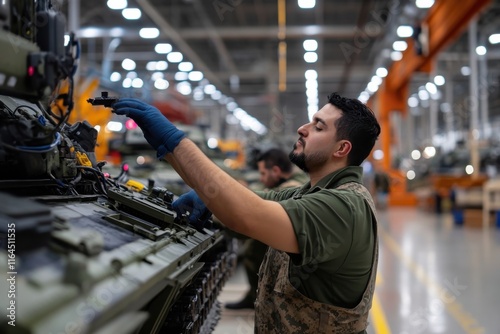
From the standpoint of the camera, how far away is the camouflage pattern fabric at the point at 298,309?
90.0 inches

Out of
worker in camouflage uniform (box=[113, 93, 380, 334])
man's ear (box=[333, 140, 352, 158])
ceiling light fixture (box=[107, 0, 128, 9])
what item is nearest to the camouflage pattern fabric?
worker in camouflage uniform (box=[113, 93, 380, 334])

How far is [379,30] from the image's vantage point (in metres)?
14.1

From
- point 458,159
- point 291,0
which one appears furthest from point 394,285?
point 458,159

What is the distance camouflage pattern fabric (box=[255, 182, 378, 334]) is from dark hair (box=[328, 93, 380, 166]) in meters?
0.17

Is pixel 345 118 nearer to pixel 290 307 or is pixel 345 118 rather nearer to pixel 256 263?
pixel 290 307

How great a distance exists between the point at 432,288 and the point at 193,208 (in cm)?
439

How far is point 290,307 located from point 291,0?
38.3 feet

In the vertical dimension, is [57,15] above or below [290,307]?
above

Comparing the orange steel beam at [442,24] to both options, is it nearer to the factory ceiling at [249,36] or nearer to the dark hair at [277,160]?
the factory ceiling at [249,36]

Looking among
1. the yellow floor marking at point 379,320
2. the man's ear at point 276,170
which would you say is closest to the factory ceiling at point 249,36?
the man's ear at point 276,170

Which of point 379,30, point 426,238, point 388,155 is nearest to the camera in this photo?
point 426,238

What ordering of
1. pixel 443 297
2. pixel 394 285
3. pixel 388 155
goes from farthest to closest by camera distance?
1. pixel 388 155
2. pixel 394 285
3. pixel 443 297

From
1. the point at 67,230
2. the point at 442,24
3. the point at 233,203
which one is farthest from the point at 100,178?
the point at 442,24

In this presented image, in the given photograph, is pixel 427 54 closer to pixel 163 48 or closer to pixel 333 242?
pixel 163 48
